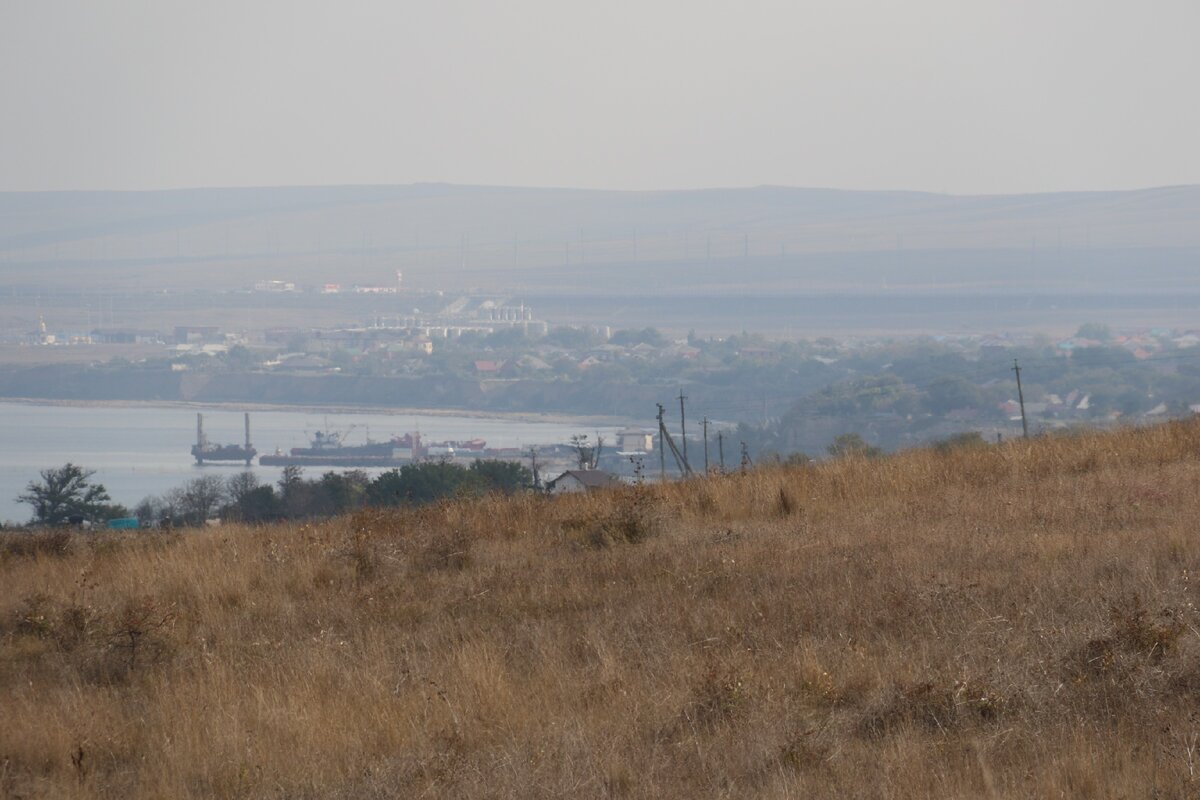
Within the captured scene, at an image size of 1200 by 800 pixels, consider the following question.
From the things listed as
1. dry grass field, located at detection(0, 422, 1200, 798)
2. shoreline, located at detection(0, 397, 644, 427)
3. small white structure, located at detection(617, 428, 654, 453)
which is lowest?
small white structure, located at detection(617, 428, 654, 453)

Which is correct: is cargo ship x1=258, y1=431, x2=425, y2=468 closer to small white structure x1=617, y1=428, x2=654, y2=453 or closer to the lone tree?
small white structure x1=617, y1=428, x2=654, y2=453

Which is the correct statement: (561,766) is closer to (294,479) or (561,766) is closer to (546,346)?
(294,479)

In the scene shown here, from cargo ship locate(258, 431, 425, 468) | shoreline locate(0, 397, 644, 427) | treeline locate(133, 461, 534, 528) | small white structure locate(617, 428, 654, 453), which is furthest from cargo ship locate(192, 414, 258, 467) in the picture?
treeline locate(133, 461, 534, 528)

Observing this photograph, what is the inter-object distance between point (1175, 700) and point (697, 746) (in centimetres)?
197

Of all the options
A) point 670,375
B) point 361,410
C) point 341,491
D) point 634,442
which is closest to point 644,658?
point 341,491

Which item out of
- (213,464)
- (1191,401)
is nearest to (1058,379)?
(1191,401)

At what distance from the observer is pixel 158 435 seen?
10481 cm

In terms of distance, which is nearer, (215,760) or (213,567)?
(215,760)

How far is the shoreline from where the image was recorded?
11049 centimetres

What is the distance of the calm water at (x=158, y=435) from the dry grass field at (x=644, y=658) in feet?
177

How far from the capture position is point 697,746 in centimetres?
506

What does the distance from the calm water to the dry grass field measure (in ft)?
177

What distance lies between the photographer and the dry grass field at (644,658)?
16.0 ft

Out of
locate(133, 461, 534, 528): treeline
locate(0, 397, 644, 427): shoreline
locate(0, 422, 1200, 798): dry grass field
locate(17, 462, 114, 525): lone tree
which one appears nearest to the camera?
locate(0, 422, 1200, 798): dry grass field
